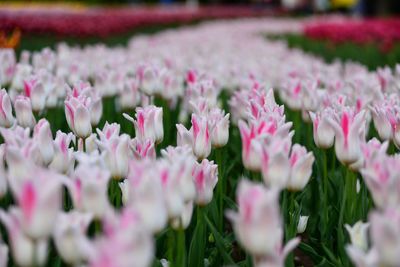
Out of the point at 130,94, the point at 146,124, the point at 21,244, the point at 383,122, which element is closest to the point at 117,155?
the point at 146,124

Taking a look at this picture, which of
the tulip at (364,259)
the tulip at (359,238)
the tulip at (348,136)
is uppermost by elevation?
the tulip at (348,136)

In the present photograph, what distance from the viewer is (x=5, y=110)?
2.32 meters

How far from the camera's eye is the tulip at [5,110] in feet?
7.56

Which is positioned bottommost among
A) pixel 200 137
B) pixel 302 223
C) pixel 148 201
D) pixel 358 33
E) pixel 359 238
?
pixel 358 33

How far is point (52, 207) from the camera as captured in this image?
120 cm

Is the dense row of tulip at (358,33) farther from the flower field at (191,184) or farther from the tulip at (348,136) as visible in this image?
the tulip at (348,136)

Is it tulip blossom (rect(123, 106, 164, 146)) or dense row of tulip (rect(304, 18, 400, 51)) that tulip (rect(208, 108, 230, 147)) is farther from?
dense row of tulip (rect(304, 18, 400, 51))

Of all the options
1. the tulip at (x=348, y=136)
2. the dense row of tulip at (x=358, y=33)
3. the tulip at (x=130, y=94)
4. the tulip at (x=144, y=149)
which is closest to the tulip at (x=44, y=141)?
the tulip at (x=144, y=149)

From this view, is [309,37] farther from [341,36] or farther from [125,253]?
[125,253]

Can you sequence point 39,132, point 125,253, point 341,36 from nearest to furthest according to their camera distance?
point 125,253 < point 39,132 < point 341,36

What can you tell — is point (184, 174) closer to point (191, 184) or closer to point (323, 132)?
point (191, 184)

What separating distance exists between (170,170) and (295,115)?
208 cm

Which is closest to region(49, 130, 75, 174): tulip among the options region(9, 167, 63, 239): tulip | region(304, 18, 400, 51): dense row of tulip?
region(9, 167, 63, 239): tulip

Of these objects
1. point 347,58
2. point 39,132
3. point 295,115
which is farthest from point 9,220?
point 347,58
